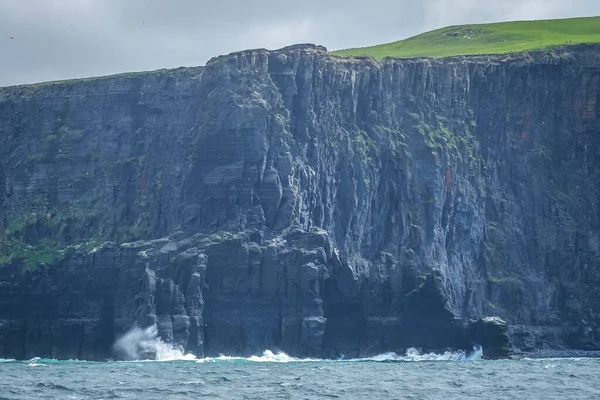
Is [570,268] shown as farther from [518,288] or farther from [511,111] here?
[511,111]

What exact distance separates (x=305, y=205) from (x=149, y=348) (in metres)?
24.0

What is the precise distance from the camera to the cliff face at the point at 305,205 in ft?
509

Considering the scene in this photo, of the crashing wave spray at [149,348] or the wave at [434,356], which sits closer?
the crashing wave spray at [149,348]

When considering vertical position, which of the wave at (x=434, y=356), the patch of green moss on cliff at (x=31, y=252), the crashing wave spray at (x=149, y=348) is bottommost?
the wave at (x=434, y=356)

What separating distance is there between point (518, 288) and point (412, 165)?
57.4 ft

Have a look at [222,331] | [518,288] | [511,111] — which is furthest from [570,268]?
[222,331]

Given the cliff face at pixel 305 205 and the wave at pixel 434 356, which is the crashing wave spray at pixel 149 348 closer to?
the cliff face at pixel 305 205

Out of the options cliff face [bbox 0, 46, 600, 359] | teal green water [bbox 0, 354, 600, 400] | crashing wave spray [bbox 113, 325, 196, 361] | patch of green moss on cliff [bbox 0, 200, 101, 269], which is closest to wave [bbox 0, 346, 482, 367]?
crashing wave spray [bbox 113, 325, 196, 361]

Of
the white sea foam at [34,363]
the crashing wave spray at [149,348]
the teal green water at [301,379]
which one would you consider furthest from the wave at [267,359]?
the white sea foam at [34,363]

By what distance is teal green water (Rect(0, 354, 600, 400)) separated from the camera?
104 metres

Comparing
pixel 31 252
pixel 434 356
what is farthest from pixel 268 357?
pixel 31 252

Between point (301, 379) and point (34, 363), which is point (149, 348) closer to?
point (34, 363)

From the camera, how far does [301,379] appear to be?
118 metres

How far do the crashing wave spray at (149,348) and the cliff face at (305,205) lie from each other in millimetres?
1088
